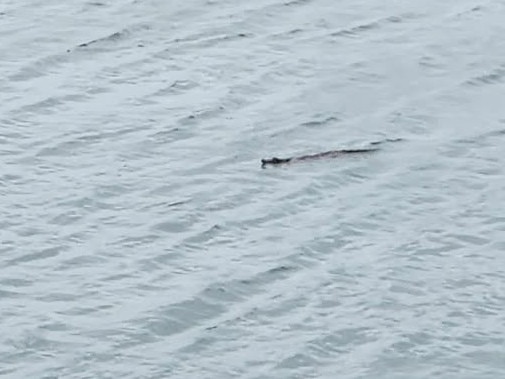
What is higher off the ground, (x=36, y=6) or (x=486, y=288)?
(x=36, y=6)

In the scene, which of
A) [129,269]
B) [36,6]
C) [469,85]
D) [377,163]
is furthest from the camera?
[36,6]

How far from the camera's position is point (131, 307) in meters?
13.2

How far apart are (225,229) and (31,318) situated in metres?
2.01

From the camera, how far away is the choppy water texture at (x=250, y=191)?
12.8 m

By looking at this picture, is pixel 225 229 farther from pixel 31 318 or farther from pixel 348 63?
pixel 348 63

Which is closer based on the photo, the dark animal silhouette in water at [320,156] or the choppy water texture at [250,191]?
the choppy water texture at [250,191]

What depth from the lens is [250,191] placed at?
594 inches

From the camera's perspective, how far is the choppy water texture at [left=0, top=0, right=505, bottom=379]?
12.8 m

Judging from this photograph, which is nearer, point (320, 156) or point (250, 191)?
point (250, 191)

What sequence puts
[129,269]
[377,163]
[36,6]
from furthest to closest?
[36,6]
[377,163]
[129,269]

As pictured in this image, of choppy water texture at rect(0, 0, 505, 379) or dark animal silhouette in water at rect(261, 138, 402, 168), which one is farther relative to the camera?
dark animal silhouette in water at rect(261, 138, 402, 168)

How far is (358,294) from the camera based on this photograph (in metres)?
13.4

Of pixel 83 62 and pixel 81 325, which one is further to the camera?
pixel 83 62

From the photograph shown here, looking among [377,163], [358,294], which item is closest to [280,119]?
[377,163]
